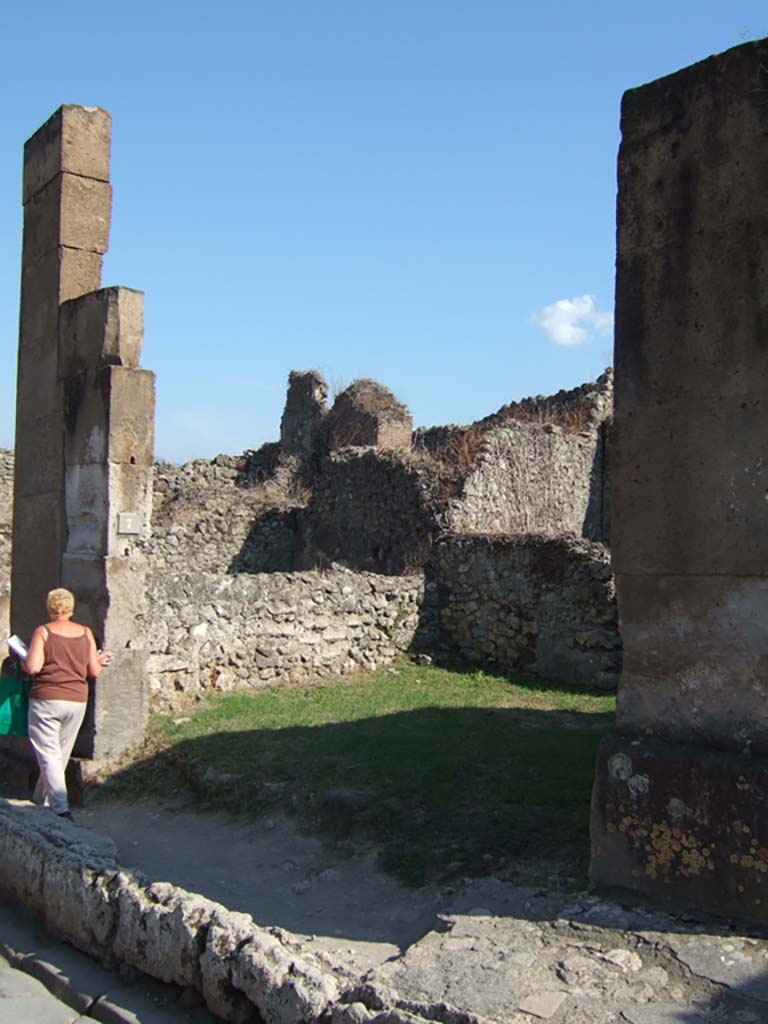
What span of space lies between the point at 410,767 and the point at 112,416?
135 inches

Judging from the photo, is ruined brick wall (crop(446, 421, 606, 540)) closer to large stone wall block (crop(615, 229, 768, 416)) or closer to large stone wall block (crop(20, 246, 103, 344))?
large stone wall block (crop(20, 246, 103, 344))

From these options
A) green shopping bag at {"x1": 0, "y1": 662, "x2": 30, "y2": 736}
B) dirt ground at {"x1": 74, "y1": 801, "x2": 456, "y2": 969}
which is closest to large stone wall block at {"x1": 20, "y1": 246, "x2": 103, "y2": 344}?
green shopping bag at {"x1": 0, "y1": 662, "x2": 30, "y2": 736}

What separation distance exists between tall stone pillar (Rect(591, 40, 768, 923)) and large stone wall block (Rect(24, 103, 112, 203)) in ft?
16.7

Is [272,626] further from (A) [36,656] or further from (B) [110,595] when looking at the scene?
(A) [36,656]

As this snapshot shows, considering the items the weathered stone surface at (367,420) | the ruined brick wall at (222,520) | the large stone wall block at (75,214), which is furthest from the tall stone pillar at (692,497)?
the weathered stone surface at (367,420)

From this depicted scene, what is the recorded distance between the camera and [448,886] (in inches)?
187

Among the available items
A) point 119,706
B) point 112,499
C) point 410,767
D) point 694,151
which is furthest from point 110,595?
point 694,151

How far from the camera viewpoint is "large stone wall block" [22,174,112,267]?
26.0ft

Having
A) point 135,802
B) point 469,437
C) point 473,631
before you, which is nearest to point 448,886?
point 135,802

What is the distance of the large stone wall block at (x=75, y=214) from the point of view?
7.91 meters

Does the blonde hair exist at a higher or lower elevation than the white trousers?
higher

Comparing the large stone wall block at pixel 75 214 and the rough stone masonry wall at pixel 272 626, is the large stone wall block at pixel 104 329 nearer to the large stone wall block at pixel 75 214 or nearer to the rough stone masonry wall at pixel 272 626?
the large stone wall block at pixel 75 214

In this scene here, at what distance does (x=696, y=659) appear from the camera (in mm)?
4082

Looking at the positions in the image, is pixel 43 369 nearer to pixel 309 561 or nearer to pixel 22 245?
pixel 22 245
